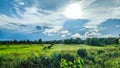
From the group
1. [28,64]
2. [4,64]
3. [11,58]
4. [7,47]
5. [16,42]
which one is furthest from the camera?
[16,42]

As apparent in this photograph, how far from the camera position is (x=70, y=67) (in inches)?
362

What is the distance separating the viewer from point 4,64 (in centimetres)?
2959

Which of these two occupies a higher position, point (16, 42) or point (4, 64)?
point (16, 42)

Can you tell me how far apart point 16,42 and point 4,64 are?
57.7ft

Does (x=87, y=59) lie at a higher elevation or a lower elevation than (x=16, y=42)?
lower

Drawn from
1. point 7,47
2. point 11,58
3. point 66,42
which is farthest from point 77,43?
point 11,58

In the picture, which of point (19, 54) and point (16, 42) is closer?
point (19, 54)

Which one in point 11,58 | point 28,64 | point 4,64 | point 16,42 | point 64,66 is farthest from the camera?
point 16,42

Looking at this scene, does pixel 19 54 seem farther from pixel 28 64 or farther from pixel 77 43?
pixel 77 43

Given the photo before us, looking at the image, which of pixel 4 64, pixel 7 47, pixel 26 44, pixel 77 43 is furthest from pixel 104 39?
pixel 4 64

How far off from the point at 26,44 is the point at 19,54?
11.8 m

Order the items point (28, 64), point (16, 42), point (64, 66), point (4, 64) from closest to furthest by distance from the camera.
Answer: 1. point (64, 66)
2. point (28, 64)
3. point (4, 64)
4. point (16, 42)

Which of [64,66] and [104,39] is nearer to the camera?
[64,66]

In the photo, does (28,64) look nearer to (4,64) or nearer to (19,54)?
(4,64)
